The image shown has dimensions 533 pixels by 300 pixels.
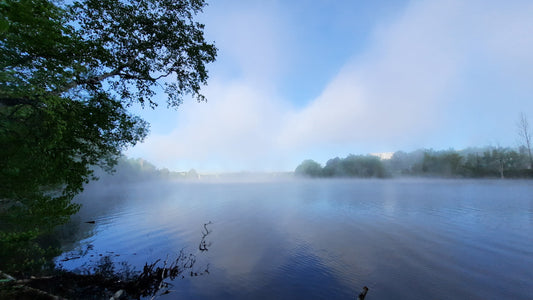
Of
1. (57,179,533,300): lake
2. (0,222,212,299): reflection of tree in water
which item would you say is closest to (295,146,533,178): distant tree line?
(57,179,533,300): lake

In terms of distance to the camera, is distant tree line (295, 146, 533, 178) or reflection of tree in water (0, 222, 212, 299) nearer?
reflection of tree in water (0, 222, 212, 299)

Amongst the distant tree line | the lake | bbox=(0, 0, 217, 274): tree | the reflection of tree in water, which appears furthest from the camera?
the distant tree line

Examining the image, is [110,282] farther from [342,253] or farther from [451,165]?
[451,165]

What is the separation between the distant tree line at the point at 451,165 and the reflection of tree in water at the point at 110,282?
426 feet

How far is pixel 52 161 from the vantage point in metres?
7.48

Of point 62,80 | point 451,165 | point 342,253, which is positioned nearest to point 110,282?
point 62,80

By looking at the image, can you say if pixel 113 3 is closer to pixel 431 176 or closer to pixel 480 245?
pixel 480 245

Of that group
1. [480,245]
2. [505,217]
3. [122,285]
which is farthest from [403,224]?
[122,285]

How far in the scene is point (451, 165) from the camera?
120 metres

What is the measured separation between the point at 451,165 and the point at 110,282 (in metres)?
159

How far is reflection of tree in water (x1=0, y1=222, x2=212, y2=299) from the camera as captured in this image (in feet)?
31.8

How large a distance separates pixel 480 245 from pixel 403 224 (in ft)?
23.6

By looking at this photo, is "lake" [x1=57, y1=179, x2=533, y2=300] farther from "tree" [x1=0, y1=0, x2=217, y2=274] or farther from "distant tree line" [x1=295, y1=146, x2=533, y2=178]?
"distant tree line" [x1=295, y1=146, x2=533, y2=178]

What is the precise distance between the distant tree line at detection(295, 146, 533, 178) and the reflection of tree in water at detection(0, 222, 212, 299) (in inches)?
5114
